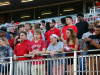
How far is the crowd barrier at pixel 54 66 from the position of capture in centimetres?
671

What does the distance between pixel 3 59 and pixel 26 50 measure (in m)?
0.88

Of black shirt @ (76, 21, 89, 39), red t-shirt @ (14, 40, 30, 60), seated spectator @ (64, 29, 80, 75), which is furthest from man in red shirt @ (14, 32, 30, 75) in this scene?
black shirt @ (76, 21, 89, 39)

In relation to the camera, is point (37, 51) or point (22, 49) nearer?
point (37, 51)

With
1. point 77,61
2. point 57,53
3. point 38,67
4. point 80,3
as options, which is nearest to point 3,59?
point 38,67

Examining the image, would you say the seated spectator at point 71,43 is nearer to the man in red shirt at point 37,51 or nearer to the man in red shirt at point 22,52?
the man in red shirt at point 37,51

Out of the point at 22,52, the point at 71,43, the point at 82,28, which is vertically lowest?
the point at 22,52

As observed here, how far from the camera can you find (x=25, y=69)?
776cm

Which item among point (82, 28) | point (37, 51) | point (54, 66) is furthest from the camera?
point (82, 28)

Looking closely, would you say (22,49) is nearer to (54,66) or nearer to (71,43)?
(54,66)

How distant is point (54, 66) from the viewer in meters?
7.25

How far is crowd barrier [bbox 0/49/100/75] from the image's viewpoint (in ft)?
22.0

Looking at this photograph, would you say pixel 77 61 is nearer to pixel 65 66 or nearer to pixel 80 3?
pixel 65 66

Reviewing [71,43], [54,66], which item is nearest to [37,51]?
[54,66]

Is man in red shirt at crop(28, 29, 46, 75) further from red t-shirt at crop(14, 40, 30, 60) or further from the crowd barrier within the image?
red t-shirt at crop(14, 40, 30, 60)
